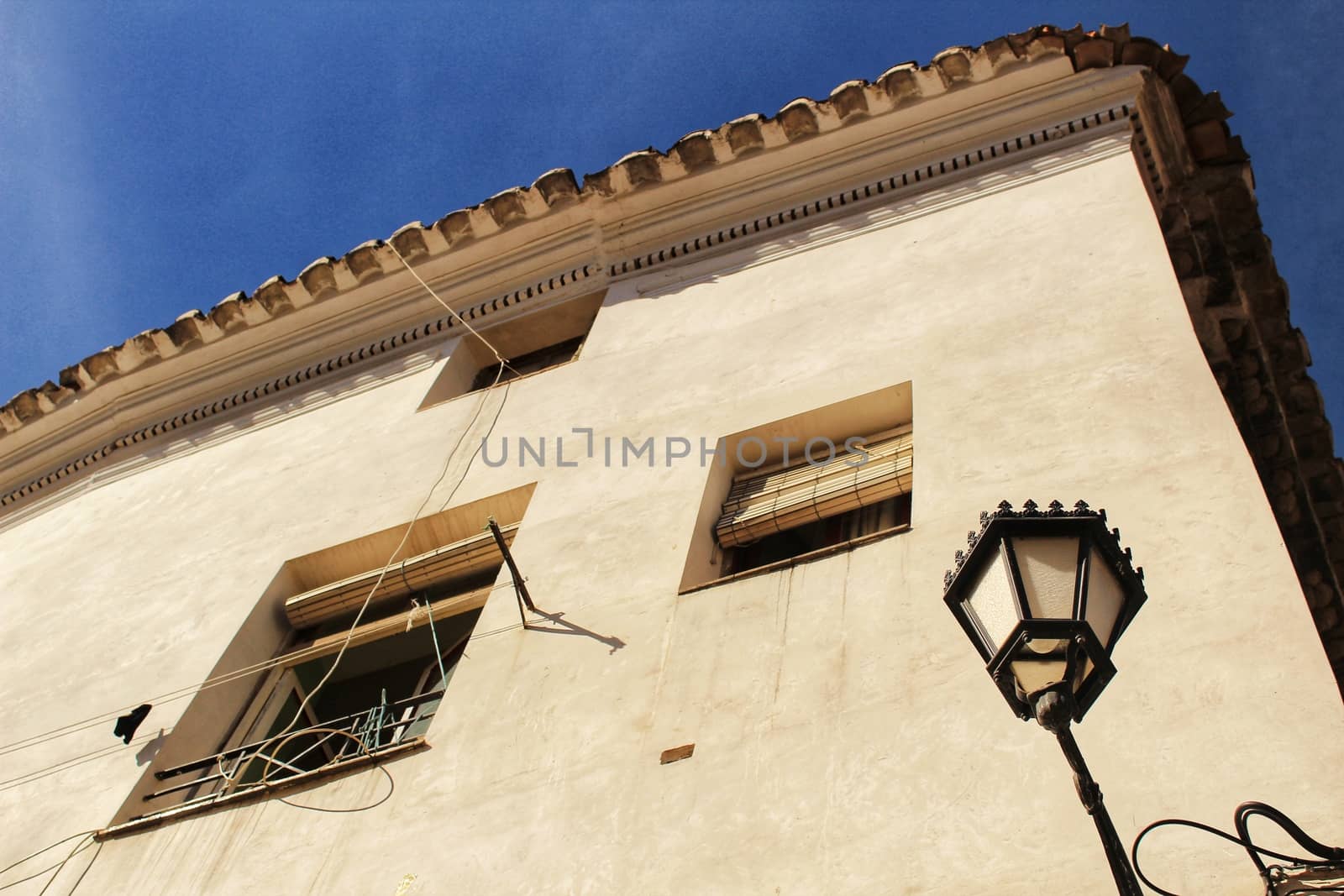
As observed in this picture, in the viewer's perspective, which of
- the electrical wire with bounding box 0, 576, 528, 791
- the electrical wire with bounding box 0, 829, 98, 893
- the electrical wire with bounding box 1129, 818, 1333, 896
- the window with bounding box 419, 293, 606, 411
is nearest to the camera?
the electrical wire with bounding box 1129, 818, 1333, 896

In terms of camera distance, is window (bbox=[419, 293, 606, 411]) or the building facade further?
window (bbox=[419, 293, 606, 411])

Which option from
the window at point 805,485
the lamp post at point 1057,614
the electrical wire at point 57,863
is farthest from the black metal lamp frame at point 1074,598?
the electrical wire at point 57,863

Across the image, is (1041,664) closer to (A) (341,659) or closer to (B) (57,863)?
(B) (57,863)

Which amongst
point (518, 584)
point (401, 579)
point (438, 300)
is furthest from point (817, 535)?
point (438, 300)

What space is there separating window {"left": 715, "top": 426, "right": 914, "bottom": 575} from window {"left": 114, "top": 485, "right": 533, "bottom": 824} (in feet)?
3.76

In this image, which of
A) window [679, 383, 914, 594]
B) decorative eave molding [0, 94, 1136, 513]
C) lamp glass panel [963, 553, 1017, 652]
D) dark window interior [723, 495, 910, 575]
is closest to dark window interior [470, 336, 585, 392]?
decorative eave molding [0, 94, 1136, 513]

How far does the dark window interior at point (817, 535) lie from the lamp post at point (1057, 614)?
9.89 ft

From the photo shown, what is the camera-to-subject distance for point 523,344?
985 cm

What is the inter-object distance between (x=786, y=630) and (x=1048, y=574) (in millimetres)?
2230

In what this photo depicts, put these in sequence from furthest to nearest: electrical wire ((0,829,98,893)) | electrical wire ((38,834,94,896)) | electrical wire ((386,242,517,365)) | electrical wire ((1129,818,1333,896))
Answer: electrical wire ((386,242,517,365)), electrical wire ((0,829,98,893)), electrical wire ((38,834,94,896)), electrical wire ((1129,818,1333,896))

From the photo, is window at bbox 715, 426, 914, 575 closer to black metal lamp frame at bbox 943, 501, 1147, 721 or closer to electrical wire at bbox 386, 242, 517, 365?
black metal lamp frame at bbox 943, 501, 1147, 721

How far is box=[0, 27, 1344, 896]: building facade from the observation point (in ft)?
14.4

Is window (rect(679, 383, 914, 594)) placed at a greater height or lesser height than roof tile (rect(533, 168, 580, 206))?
lesser

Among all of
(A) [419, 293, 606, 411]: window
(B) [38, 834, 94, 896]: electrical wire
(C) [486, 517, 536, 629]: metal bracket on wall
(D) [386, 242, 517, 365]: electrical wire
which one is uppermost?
(D) [386, 242, 517, 365]: electrical wire
